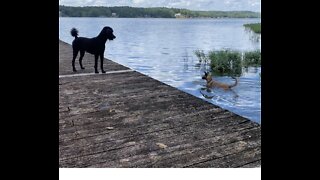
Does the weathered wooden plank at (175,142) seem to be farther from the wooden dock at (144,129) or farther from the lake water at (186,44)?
the lake water at (186,44)

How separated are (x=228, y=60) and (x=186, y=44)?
0.28 meters

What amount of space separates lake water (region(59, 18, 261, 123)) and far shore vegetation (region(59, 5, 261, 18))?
3cm

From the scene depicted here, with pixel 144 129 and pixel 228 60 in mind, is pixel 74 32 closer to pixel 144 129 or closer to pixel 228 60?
pixel 144 129

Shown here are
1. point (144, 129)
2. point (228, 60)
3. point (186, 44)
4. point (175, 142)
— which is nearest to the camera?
point (175, 142)

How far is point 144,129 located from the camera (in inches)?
86.9

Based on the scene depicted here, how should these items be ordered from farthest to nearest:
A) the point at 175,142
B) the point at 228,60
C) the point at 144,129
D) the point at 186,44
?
the point at 186,44
the point at 228,60
the point at 144,129
the point at 175,142

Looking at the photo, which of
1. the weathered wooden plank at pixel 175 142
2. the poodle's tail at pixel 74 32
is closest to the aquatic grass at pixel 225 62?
the weathered wooden plank at pixel 175 142

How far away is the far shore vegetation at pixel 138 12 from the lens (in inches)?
97.7

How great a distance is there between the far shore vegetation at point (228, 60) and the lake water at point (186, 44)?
0.10 ft

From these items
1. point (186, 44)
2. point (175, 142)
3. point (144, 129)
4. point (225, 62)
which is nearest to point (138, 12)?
point (186, 44)

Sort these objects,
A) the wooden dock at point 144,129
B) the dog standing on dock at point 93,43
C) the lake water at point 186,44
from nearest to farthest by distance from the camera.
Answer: the wooden dock at point 144,129, the lake water at point 186,44, the dog standing on dock at point 93,43

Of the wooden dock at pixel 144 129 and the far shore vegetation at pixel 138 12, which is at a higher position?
the far shore vegetation at pixel 138 12
